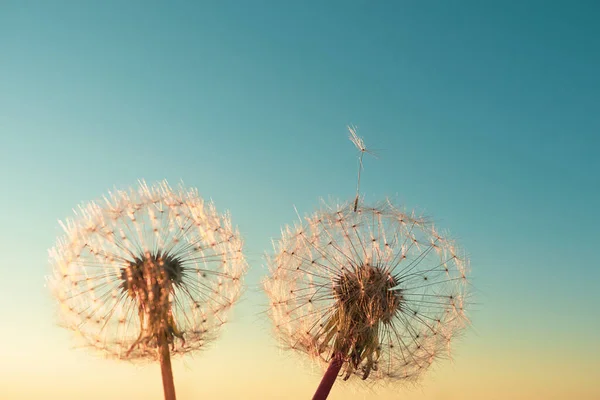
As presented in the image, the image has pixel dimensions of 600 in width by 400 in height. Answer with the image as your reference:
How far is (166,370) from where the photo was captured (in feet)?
49.4

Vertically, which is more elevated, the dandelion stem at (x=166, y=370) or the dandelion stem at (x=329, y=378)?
the dandelion stem at (x=166, y=370)

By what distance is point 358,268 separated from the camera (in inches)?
659

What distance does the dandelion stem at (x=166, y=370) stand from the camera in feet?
48.6

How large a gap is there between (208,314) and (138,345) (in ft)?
5.72

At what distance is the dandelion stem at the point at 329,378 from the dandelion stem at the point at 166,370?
2966 millimetres

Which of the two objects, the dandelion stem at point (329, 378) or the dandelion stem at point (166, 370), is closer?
the dandelion stem at point (166, 370)

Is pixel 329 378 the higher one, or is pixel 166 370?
pixel 166 370

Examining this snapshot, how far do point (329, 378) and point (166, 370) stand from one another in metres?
3.44

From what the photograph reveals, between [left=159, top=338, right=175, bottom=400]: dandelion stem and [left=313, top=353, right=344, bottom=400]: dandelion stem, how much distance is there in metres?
2.97

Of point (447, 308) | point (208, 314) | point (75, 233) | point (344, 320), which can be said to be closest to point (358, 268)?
point (344, 320)

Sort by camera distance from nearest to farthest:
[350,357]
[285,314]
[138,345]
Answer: [138,345] < [350,357] < [285,314]

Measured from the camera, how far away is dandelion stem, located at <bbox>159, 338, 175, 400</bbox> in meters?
14.8

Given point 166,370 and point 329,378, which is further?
point 329,378

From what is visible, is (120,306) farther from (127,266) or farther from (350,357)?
(350,357)
